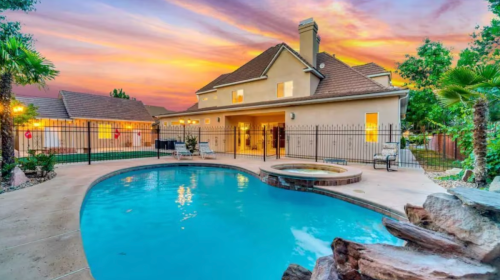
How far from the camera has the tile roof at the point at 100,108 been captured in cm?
Result: 1847

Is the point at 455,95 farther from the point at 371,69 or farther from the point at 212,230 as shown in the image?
the point at 371,69

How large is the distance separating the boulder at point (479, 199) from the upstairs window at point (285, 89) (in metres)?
12.6

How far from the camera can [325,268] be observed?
1903mm

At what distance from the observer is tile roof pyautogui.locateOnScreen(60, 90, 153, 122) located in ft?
60.6

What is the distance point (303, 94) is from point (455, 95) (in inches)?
323

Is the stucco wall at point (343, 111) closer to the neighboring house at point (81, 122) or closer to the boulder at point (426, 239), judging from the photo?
the boulder at point (426, 239)

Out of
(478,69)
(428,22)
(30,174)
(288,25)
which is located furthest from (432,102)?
(30,174)

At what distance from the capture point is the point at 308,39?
14.0 meters

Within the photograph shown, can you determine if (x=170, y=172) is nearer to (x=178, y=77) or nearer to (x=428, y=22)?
(x=178, y=77)

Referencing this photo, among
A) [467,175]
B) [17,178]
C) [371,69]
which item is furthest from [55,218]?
[371,69]

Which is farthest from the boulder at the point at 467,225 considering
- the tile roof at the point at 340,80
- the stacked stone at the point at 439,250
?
the tile roof at the point at 340,80

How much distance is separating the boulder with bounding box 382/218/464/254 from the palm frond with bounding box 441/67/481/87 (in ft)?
17.3

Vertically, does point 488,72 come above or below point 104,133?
above

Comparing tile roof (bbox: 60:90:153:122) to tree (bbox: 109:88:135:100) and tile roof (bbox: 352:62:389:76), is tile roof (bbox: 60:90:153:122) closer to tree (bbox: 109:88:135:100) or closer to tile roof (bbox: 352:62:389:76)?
tile roof (bbox: 352:62:389:76)
